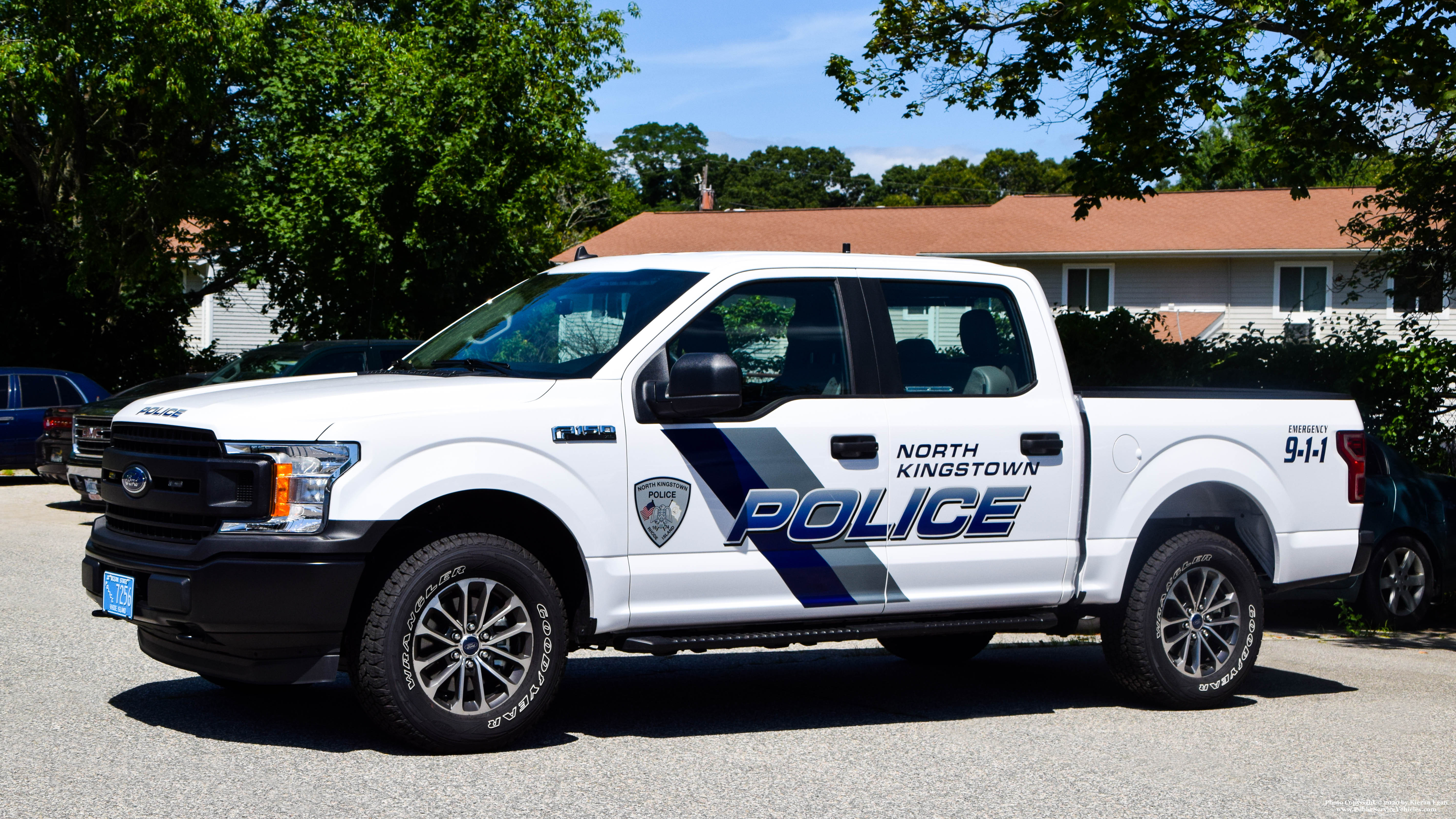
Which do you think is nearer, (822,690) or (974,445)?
(974,445)

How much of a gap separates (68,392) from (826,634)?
17020 mm

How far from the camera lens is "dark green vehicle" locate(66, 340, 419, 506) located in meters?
15.1

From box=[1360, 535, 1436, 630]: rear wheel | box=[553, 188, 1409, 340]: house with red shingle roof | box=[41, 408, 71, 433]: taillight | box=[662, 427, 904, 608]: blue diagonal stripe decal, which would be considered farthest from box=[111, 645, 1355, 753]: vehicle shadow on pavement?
box=[553, 188, 1409, 340]: house with red shingle roof

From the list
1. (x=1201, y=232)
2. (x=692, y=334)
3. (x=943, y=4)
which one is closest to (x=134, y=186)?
(x=943, y=4)

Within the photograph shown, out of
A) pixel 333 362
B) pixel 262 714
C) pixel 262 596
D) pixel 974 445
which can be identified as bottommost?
pixel 262 714

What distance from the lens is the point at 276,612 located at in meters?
5.58

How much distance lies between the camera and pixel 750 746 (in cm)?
644

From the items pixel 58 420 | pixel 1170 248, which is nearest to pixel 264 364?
pixel 58 420

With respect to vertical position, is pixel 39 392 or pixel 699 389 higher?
pixel 699 389

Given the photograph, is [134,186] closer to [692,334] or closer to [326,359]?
[326,359]

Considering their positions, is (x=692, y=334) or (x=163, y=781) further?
(x=692, y=334)

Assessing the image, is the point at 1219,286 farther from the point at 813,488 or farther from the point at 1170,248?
the point at 813,488

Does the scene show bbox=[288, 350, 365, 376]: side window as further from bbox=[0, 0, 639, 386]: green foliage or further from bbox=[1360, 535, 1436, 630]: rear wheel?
bbox=[1360, 535, 1436, 630]: rear wheel

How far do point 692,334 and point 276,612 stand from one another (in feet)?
7.00
